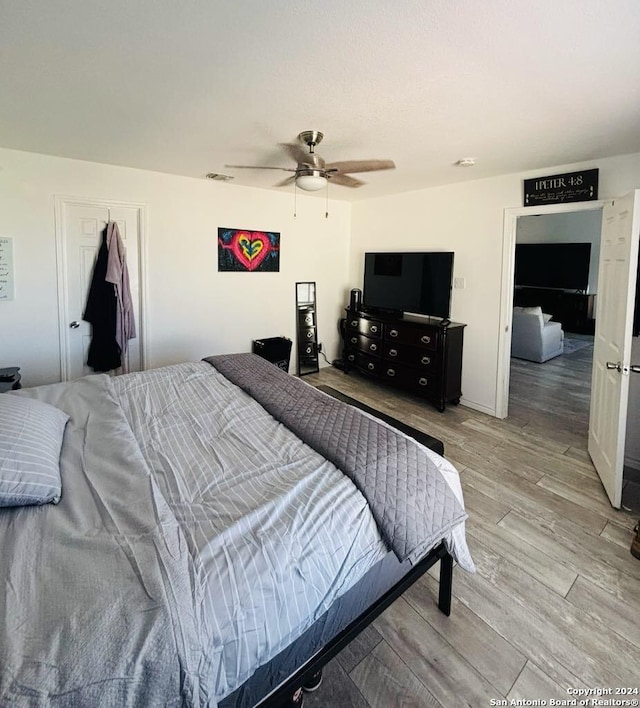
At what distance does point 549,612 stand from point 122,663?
71.1 inches

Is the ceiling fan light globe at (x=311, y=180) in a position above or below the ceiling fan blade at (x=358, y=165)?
below

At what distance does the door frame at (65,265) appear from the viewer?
3.31m

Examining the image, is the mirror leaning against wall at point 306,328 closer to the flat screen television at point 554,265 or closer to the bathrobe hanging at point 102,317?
the bathrobe hanging at point 102,317

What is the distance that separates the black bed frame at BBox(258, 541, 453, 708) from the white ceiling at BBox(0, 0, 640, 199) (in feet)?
6.90

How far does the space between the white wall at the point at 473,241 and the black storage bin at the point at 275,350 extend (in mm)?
1891

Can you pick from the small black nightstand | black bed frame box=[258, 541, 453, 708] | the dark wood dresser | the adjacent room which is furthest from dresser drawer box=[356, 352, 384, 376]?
the small black nightstand

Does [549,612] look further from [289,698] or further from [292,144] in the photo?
[292,144]

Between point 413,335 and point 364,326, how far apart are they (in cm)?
80

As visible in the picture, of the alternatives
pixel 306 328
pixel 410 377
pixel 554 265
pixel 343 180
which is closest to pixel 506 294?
pixel 410 377

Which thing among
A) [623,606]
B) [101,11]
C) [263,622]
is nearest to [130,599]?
[263,622]

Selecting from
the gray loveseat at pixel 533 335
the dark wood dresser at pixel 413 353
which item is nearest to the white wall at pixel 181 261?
the dark wood dresser at pixel 413 353

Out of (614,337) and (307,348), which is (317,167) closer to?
(614,337)

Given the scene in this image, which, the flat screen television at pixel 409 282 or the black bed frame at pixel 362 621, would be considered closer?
the black bed frame at pixel 362 621

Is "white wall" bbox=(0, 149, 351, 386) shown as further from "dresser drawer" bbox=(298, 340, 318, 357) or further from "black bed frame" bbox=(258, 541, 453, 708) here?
"black bed frame" bbox=(258, 541, 453, 708)
